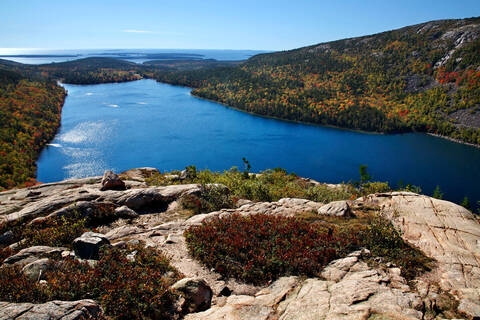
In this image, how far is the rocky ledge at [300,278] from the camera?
7270 mm

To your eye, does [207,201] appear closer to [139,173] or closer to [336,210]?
[336,210]

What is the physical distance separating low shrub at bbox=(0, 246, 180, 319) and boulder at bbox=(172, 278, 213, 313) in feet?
1.31

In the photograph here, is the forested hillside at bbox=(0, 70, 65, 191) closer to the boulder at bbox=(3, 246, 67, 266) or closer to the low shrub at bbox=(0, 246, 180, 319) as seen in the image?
the boulder at bbox=(3, 246, 67, 266)

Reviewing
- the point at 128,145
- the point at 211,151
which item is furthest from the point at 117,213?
the point at 128,145

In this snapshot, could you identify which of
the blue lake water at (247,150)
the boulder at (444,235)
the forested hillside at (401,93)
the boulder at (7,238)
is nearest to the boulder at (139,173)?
the boulder at (7,238)

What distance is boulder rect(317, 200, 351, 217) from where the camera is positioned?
13.9 metres

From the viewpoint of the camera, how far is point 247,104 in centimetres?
15938

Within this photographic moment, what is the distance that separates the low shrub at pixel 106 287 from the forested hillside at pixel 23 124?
63896 millimetres

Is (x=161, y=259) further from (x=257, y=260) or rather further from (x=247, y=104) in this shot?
(x=247, y=104)

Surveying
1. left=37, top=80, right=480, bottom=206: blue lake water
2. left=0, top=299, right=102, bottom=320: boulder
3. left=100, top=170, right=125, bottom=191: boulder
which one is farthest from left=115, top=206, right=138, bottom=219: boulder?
left=37, top=80, right=480, bottom=206: blue lake water

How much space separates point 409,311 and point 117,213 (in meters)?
14.7

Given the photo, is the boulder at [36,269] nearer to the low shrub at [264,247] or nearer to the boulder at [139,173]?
the low shrub at [264,247]

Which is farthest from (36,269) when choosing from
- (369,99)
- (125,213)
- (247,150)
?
(369,99)

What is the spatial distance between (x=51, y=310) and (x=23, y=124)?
128334 millimetres
